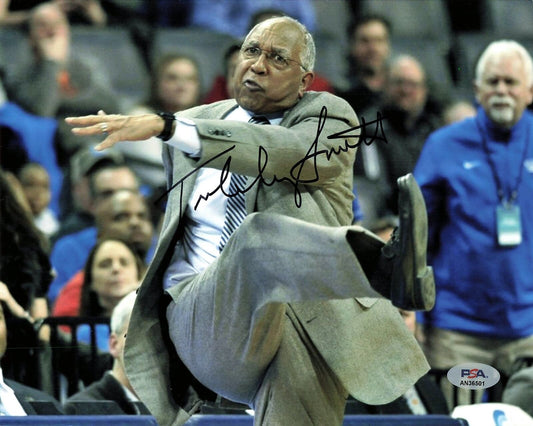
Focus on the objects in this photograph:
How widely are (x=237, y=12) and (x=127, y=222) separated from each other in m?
0.97

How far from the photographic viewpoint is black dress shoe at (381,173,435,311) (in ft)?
8.79

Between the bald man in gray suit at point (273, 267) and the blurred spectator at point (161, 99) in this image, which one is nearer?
the bald man in gray suit at point (273, 267)

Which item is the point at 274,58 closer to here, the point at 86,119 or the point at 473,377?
the point at 86,119

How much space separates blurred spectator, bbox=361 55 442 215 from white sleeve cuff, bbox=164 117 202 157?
7.15ft

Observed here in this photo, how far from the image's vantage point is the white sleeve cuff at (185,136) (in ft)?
9.36

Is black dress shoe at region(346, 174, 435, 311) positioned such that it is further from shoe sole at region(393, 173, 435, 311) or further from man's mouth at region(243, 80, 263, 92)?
man's mouth at region(243, 80, 263, 92)

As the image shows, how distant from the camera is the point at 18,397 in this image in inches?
160

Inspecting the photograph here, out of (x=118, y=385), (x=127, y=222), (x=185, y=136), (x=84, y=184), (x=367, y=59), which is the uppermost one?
(x=185, y=136)

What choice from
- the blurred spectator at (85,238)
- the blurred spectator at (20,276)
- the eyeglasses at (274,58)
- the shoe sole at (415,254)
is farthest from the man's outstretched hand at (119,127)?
the blurred spectator at (85,238)

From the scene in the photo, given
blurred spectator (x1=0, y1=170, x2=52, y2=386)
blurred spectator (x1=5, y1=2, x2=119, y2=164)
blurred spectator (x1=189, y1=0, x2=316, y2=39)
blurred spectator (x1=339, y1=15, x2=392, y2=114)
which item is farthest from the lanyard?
blurred spectator (x1=0, y1=170, x2=52, y2=386)

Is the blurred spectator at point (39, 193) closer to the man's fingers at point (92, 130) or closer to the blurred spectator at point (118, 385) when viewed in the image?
the blurred spectator at point (118, 385)

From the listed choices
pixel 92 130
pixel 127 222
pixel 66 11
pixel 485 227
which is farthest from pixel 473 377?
pixel 66 11

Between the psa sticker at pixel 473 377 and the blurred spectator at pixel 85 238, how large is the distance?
5.02 feet

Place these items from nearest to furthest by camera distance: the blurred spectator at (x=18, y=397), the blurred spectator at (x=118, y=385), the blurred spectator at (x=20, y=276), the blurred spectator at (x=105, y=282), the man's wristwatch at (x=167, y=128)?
1. the man's wristwatch at (x=167, y=128)
2. the blurred spectator at (x=18, y=397)
3. the blurred spectator at (x=118, y=385)
4. the blurred spectator at (x=20, y=276)
5. the blurred spectator at (x=105, y=282)
